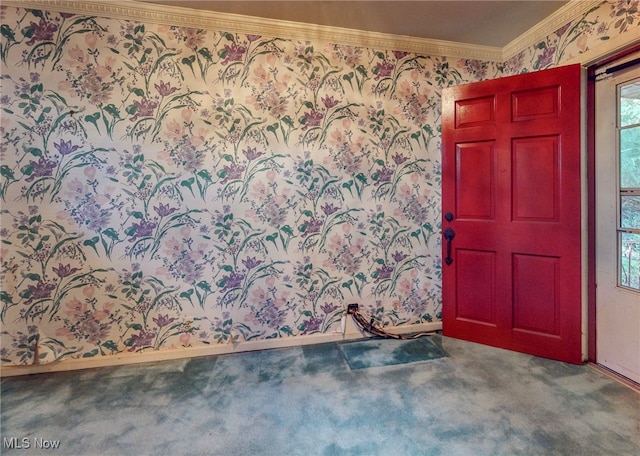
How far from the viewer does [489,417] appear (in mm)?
1457

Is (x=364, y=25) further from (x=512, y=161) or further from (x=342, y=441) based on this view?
(x=342, y=441)

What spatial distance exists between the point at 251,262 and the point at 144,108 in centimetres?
128

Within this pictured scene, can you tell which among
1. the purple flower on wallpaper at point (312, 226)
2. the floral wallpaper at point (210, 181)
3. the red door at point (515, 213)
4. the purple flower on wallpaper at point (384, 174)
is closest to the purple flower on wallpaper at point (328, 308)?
the floral wallpaper at point (210, 181)

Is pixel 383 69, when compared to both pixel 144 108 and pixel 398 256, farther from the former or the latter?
pixel 144 108

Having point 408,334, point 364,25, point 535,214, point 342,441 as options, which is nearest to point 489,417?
point 342,441

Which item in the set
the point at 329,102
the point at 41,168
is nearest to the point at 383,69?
the point at 329,102

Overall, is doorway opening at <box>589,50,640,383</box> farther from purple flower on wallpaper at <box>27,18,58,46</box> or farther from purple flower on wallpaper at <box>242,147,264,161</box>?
purple flower on wallpaper at <box>27,18,58,46</box>

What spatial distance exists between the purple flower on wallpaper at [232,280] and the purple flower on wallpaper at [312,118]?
1.21 meters

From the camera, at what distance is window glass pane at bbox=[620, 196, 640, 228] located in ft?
5.60

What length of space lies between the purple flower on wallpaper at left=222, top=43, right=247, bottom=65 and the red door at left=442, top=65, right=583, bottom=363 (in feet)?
5.15

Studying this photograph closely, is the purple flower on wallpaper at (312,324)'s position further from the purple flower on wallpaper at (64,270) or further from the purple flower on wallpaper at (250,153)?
the purple flower on wallpaper at (64,270)

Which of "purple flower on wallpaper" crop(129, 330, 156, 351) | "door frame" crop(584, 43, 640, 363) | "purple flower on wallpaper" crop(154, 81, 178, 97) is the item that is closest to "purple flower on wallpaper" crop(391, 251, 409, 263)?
"door frame" crop(584, 43, 640, 363)

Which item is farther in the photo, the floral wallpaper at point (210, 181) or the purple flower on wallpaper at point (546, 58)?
the purple flower on wallpaper at point (546, 58)

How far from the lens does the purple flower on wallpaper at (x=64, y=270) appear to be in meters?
1.92
